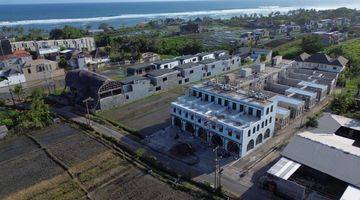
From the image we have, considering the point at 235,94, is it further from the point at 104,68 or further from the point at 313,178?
the point at 104,68

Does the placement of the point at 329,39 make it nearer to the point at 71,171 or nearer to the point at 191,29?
the point at 191,29

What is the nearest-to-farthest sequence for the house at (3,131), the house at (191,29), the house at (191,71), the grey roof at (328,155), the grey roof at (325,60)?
1. the grey roof at (328,155)
2. the house at (3,131)
3. the grey roof at (325,60)
4. the house at (191,71)
5. the house at (191,29)

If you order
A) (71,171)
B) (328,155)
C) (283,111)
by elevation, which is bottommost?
(71,171)

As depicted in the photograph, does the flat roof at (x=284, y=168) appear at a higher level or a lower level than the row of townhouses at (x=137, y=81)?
lower

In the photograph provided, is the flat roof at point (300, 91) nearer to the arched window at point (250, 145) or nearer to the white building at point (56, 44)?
the arched window at point (250, 145)

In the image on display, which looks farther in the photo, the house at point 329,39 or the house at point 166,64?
the house at point 329,39

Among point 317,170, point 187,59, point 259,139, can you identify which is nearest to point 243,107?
point 259,139

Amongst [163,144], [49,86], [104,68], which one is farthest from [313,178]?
[104,68]

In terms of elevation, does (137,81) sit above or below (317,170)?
above

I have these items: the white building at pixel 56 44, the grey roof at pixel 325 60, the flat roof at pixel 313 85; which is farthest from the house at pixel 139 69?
the white building at pixel 56 44
